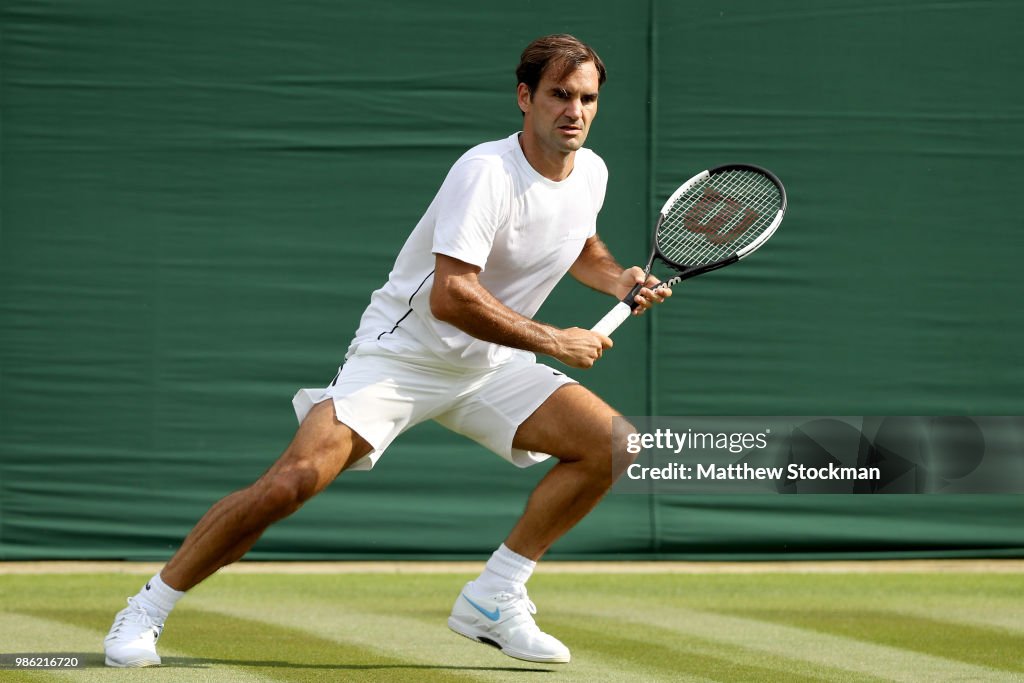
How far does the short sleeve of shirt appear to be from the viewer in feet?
12.7

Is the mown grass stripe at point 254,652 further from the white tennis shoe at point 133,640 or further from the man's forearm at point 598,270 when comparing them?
the man's forearm at point 598,270

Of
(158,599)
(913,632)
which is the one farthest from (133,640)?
(913,632)

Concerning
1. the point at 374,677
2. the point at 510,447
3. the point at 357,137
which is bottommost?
the point at 374,677

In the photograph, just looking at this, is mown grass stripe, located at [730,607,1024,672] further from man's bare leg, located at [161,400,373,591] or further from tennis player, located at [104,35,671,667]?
man's bare leg, located at [161,400,373,591]

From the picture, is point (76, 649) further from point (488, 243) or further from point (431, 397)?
point (488, 243)

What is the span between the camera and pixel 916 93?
616cm

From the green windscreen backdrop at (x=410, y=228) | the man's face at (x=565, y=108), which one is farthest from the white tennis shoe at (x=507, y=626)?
the green windscreen backdrop at (x=410, y=228)

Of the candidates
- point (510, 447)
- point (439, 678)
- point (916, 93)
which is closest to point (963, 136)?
point (916, 93)

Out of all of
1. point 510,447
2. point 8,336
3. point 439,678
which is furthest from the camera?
point 8,336

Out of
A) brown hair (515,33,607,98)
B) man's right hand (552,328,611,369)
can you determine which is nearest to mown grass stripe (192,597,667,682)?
Result: man's right hand (552,328,611,369)

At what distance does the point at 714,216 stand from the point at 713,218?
11 mm

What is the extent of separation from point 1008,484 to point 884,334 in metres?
0.75

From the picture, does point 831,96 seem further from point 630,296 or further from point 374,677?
point 374,677

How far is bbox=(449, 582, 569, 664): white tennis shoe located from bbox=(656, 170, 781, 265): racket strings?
41.8 inches
